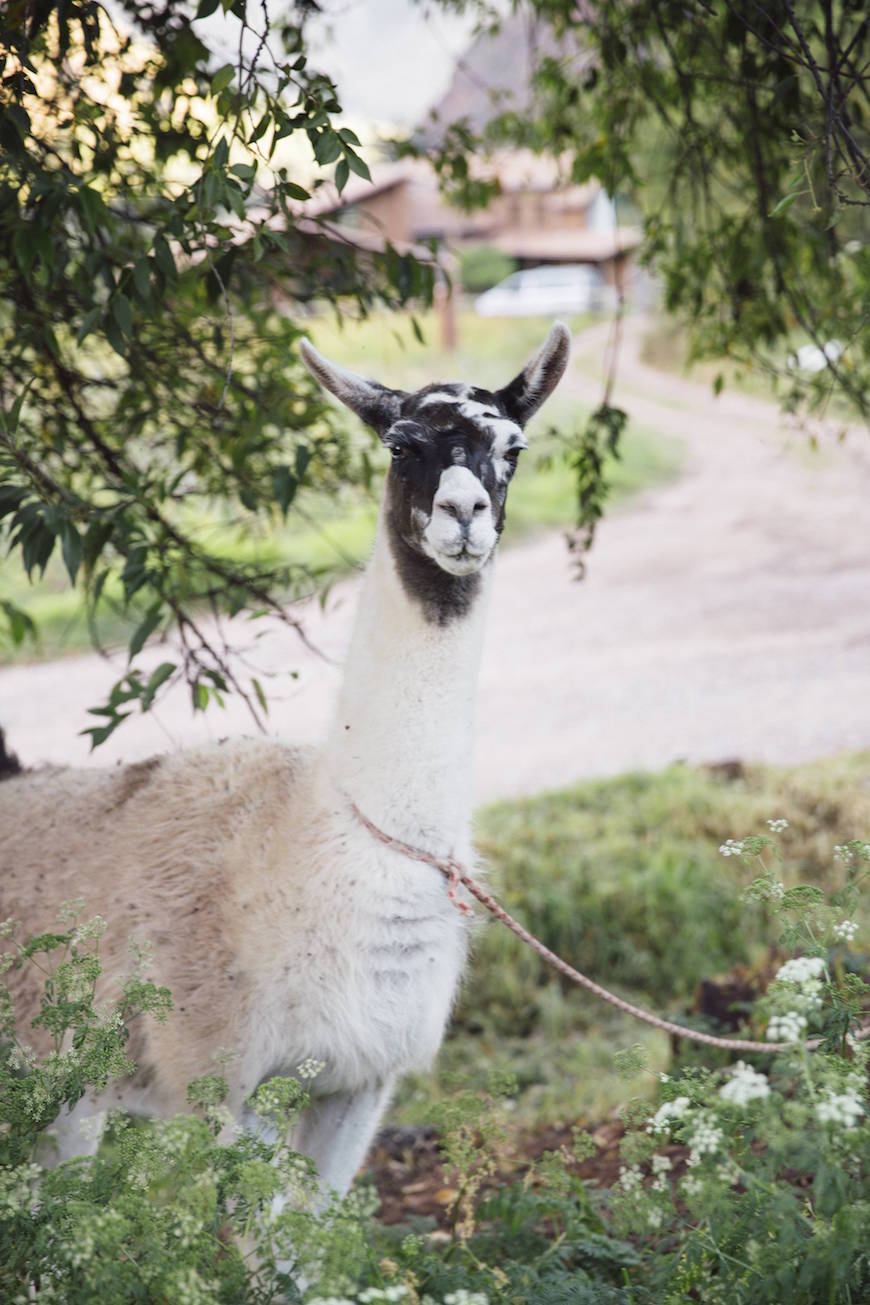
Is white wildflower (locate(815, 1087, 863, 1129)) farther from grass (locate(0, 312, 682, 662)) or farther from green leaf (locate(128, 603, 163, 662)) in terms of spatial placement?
grass (locate(0, 312, 682, 662))

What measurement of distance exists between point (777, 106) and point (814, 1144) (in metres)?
3.31

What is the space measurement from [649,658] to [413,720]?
8691 mm

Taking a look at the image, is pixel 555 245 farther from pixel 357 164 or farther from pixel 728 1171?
pixel 728 1171

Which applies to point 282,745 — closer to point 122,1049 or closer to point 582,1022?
point 122,1049

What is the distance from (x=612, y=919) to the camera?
6301 millimetres

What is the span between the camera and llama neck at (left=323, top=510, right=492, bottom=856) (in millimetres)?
2908

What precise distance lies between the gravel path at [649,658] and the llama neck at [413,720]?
11.3 ft

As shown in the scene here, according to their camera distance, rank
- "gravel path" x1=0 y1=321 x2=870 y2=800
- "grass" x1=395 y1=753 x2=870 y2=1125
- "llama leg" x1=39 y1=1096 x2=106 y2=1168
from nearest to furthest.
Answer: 1. "llama leg" x1=39 y1=1096 x2=106 y2=1168
2. "grass" x1=395 y1=753 x2=870 y2=1125
3. "gravel path" x1=0 y1=321 x2=870 y2=800

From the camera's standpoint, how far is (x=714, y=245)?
4.58 m

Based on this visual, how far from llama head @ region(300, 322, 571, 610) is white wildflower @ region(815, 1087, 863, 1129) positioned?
1.35 meters

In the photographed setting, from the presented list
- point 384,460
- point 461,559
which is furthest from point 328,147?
point 384,460

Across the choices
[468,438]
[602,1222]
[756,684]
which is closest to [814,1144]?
[602,1222]

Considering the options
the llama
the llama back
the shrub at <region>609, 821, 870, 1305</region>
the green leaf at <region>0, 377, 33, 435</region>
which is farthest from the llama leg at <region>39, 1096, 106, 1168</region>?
the green leaf at <region>0, 377, 33, 435</region>

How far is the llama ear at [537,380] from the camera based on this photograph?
3.12 metres
